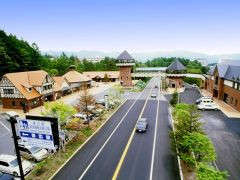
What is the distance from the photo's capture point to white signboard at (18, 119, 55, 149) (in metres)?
18.3

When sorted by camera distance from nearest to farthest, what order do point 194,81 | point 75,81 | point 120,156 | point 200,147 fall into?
1. point 200,147
2. point 120,156
3. point 75,81
4. point 194,81

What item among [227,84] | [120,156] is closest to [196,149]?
[120,156]

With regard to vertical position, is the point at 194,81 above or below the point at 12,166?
below

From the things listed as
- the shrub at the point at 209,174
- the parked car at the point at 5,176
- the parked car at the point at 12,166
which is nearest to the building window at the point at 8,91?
the parked car at the point at 12,166

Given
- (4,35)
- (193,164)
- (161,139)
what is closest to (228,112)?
(161,139)

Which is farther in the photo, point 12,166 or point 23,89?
point 23,89

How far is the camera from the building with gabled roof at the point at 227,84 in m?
51.2

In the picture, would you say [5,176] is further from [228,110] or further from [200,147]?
[228,110]

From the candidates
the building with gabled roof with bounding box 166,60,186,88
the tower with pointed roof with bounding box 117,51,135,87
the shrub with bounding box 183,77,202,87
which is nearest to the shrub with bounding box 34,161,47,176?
the tower with pointed roof with bounding box 117,51,135,87

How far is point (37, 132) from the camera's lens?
61.1 feet

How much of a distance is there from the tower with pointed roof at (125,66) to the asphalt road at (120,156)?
159 ft

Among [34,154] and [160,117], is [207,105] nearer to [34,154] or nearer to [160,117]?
[160,117]

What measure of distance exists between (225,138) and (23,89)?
45759mm

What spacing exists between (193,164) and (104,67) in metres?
113
